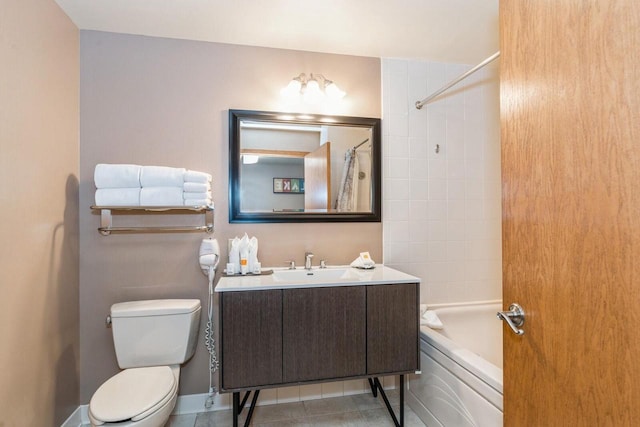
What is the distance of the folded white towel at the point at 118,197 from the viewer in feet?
5.79

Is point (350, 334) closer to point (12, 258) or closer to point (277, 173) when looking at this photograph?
point (277, 173)

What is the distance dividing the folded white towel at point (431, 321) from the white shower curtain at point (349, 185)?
847 millimetres

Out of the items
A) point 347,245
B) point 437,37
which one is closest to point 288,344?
point 347,245

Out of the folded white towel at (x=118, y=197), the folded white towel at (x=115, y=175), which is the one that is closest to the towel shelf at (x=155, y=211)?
the folded white towel at (x=118, y=197)

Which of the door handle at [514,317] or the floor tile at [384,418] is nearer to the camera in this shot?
the door handle at [514,317]

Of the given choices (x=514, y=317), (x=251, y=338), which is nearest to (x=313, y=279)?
(x=251, y=338)

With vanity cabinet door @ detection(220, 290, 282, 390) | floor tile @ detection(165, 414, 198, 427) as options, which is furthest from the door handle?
floor tile @ detection(165, 414, 198, 427)

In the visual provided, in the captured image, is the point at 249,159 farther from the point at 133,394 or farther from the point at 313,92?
the point at 133,394

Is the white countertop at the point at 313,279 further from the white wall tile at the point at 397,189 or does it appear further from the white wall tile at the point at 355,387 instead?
the white wall tile at the point at 355,387

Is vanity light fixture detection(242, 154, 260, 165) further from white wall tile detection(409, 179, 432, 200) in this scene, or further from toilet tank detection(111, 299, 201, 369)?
white wall tile detection(409, 179, 432, 200)

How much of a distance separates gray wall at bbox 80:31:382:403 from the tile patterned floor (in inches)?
7.1

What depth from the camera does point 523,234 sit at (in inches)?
40.7

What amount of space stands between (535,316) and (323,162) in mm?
1504

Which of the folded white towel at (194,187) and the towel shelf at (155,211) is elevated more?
the folded white towel at (194,187)
